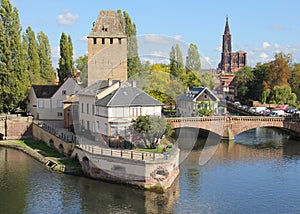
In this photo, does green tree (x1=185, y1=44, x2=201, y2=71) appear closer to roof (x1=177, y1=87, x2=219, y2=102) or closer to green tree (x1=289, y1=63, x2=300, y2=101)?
roof (x1=177, y1=87, x2=219, y2=102)

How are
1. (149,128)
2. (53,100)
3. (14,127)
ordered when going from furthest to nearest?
(53,100)
(14,127)
(149,128)

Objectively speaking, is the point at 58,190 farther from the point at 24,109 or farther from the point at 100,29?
the point at 24,109

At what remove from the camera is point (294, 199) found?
33.6 meters

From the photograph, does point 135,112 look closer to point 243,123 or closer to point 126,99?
point 126,99

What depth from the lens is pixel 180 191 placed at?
3469 centimetres

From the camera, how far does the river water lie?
31.3 metres

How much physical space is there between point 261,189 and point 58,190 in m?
16.5

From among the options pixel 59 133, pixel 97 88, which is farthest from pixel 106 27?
pixel 59 133

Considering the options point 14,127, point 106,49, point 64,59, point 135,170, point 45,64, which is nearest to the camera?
point 135,170

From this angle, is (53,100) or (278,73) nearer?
(53,100)

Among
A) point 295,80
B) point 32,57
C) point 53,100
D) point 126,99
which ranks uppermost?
point 32,57

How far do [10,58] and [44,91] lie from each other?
6.81 m

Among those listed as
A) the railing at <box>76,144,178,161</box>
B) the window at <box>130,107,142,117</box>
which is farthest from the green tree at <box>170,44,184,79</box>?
the railing at <box>76,144,178,161</box>

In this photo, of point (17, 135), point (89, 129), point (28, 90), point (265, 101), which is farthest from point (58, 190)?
point (265, 101)
